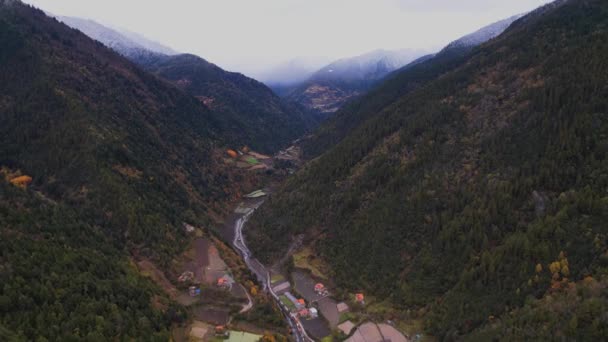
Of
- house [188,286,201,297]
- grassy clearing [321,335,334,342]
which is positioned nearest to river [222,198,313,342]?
grassy clearing [321,335,334,342]

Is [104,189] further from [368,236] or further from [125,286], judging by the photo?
[368,236]

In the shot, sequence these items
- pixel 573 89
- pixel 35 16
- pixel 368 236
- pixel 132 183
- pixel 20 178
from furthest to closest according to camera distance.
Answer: pixel 35 16, pixel 132 183, pixel 20 178, pixel 368 236, pixel 573 89

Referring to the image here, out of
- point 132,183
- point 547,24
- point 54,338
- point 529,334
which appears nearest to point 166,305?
point 54,338

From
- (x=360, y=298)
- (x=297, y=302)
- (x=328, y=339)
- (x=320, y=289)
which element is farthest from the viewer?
(x=320, y=289)

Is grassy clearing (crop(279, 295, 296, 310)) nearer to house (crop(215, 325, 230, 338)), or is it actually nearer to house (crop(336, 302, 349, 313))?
house (crop(336, 302, 349, 313))

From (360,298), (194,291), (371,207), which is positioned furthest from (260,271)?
(371,207)

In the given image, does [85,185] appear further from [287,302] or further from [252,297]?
[287,302]

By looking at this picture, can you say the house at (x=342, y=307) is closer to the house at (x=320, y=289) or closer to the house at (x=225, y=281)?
the house at (x=320, y=289)
